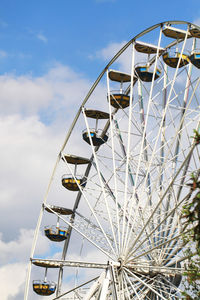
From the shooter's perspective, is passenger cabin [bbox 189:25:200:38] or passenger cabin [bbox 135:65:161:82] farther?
passenger cabin [bbox 135:65:161:82]

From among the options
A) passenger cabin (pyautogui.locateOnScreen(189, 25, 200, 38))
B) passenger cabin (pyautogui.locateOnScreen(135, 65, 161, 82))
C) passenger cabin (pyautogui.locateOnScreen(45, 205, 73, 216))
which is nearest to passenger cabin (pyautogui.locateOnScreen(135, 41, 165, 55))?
passenger cabin (pyautogui.locateOnScreen(135, 65, 161, 82))

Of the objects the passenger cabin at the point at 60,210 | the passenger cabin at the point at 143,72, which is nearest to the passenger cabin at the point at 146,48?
the passenger cabin at the point at 143,72

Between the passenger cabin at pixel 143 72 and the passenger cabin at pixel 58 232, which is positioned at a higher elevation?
the passenger cabin at pixel 143 72

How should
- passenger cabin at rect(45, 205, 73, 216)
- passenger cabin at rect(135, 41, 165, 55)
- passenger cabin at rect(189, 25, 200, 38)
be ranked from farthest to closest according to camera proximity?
passenger cabin at rect(45, 205, 73, 216)
passenger cabin at rect(135, 41, 165, 55)
passenger cabin at rect(189, 25, 200, 38)

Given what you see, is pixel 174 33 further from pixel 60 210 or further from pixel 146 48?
pixel 60 210

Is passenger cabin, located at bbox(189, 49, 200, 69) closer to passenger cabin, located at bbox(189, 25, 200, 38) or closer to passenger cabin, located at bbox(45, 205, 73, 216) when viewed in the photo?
passenger cabin, located at bbox(189, 25, 200, 38)

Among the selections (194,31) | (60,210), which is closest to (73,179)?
(60,210)

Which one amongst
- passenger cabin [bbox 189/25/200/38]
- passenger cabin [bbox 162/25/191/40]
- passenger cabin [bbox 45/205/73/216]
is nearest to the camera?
passenger cabin [bbox 189/25/200/38]

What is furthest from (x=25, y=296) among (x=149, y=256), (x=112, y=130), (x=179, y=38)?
(x=179, y=38)

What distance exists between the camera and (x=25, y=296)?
2473 centimetres

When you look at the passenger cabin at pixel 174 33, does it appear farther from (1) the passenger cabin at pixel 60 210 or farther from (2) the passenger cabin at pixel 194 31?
(1) the passenger cabin at pixel 60 210

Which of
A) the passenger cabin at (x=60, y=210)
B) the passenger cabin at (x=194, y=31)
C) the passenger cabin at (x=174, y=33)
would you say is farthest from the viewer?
the passenger cabin at (x=60, y=210)

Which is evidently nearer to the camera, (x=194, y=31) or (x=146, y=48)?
(x=194, y=31)

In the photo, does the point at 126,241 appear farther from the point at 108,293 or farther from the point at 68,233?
the point at 68,233
